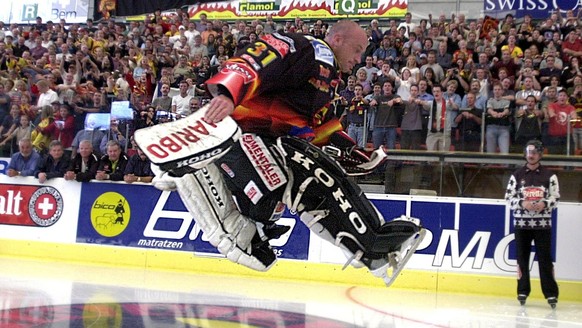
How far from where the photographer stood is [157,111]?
11.1m

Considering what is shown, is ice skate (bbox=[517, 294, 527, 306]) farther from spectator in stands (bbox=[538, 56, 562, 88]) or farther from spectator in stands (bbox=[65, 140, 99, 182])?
spectator in stands (bbox=[65, 140, 99, 182])

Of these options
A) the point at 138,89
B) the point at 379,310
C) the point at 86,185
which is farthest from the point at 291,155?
the point at 138,89

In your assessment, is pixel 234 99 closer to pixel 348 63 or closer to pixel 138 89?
pixel 348 63

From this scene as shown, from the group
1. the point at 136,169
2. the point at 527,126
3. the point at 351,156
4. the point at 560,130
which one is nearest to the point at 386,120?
the point at 527,126

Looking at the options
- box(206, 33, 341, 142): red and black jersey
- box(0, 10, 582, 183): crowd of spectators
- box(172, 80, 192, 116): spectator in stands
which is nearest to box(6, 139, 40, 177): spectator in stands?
box(0, 10, 582, 183): crowd of spectators

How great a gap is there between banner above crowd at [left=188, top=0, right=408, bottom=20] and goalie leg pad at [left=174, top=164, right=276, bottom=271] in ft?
50.6

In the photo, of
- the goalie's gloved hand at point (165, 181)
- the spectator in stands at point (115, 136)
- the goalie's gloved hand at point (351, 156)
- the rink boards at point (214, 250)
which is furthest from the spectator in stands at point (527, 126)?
the goalie's gloved hand at point (165, 181)

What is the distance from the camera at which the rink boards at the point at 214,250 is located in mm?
11086

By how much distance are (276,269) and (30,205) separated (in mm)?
4226

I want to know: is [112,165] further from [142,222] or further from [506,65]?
[506,65]

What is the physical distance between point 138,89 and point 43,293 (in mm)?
6311

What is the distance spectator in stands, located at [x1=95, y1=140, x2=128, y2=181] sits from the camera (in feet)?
39.8

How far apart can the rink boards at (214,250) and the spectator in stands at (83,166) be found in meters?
0.18

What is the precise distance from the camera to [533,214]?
10.5 m
